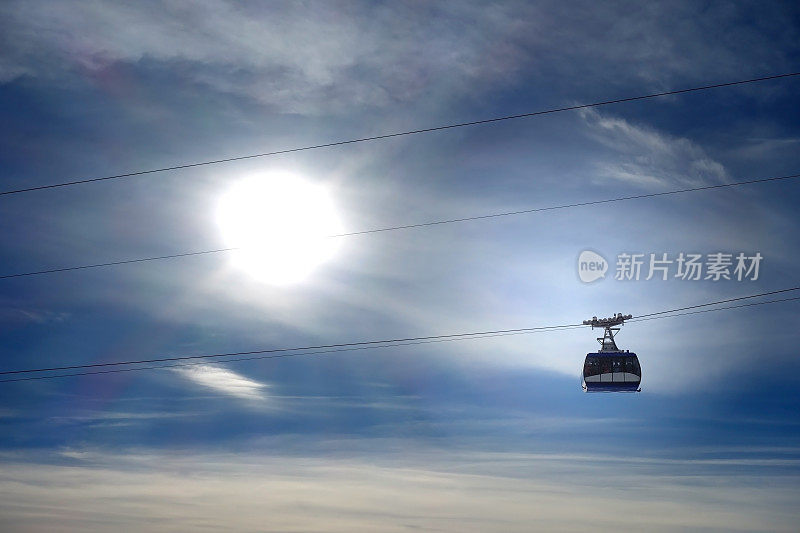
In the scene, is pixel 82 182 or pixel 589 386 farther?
pixel 589 386

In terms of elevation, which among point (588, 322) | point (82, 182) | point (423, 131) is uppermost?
point (423, 131)

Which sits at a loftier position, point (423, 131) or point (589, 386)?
point (423, 131)

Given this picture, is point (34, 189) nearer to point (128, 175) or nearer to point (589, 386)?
point (128, 175)

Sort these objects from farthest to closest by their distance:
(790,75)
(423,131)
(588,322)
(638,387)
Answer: (638,387)
(588,322)
(423,131)
(790,75)

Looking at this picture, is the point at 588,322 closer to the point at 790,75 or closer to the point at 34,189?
the point at 790,75

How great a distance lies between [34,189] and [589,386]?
3771cm

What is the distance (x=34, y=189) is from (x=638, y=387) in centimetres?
4090

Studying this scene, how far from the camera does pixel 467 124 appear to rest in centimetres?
3494

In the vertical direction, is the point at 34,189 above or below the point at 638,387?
above

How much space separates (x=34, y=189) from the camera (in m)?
35.7

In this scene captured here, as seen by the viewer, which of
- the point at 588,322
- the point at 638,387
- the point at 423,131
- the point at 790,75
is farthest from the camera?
the point at 638,387

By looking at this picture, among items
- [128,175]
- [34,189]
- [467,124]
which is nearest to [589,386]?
[467,124]

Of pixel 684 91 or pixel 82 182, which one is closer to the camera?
pixel 684 91

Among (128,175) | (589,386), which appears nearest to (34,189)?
(128,175)
